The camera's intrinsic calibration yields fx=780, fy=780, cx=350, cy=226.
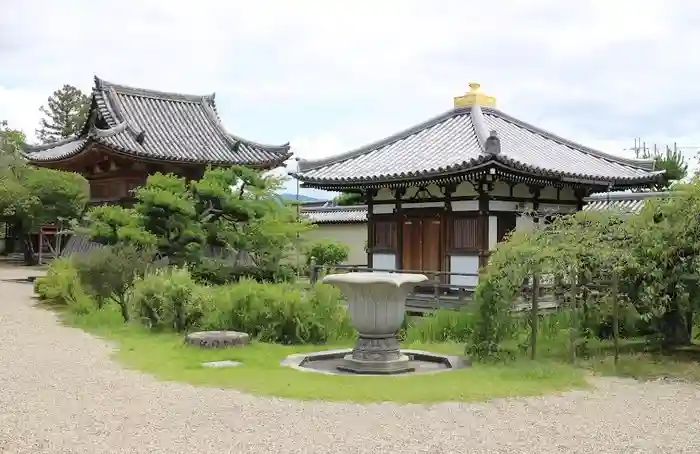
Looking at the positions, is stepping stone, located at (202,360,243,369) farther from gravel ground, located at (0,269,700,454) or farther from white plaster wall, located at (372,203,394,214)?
white plaster wall, located at (372,203,394,214)

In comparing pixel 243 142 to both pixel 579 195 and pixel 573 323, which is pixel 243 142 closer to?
pixel 579 195

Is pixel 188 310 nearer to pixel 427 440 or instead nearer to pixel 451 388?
pixel 451 388

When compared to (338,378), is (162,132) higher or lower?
higher

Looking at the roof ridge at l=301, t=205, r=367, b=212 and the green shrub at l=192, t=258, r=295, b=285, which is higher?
the roof ridge at l=301, t=205, r=367, b=212

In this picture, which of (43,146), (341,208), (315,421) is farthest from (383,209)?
(43,146)

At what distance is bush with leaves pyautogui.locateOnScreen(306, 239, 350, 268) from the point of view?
2989cm

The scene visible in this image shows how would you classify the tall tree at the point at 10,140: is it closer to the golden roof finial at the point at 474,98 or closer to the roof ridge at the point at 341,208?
the roof ridge at the point at 341,208

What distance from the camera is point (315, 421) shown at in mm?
8008

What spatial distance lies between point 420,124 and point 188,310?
1016 centimetres

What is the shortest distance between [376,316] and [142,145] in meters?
18.5

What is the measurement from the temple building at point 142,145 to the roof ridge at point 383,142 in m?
7.22

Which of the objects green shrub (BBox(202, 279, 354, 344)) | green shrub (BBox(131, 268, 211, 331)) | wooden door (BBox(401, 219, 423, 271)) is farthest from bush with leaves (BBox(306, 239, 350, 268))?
green shrub (BBox(202, 279, 354, 344))

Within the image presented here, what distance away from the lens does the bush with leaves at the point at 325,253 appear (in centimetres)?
2989

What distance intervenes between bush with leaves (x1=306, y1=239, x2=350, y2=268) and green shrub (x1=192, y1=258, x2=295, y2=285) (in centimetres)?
751
